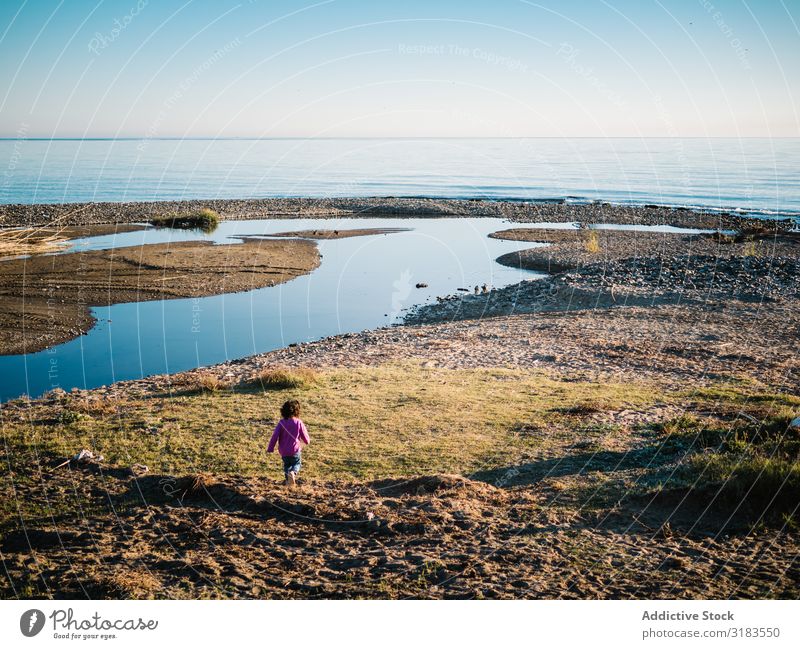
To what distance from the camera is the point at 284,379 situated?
51.7ft

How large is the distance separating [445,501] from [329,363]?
35.6ft

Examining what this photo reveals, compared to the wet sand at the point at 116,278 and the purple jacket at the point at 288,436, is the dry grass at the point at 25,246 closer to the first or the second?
the wet sand at the point at 116,278

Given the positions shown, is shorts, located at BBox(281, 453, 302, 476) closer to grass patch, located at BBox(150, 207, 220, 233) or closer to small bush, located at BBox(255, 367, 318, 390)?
small bush, located at BBox(255, 367, 318, 390)

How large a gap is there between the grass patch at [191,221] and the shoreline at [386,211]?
117 inches

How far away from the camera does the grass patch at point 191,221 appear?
193 feet

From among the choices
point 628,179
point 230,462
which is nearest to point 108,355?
point 230,462

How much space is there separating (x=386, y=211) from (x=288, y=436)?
Answer: 65716 mm

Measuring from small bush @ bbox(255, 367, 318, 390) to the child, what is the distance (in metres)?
5.92

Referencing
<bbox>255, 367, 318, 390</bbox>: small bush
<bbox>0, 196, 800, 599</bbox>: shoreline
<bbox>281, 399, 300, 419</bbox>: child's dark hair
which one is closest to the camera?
<bbox>0, 196, 800, 599</bbox>: shoreline

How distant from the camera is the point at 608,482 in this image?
378 inches

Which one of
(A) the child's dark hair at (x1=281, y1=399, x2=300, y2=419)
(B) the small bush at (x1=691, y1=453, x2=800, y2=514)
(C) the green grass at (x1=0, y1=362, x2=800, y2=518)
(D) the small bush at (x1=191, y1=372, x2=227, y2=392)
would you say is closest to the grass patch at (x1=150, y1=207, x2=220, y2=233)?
(D) the small bush at (x1=191, y1=372, x2=227, y2=392)

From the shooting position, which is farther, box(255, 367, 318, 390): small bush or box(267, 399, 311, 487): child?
box(255, 367, 318, 390): small bush

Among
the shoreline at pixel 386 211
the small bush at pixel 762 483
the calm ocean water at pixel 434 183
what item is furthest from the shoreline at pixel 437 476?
the calm ocean water at pixel 434 183

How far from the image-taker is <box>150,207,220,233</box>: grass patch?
58.8 m
